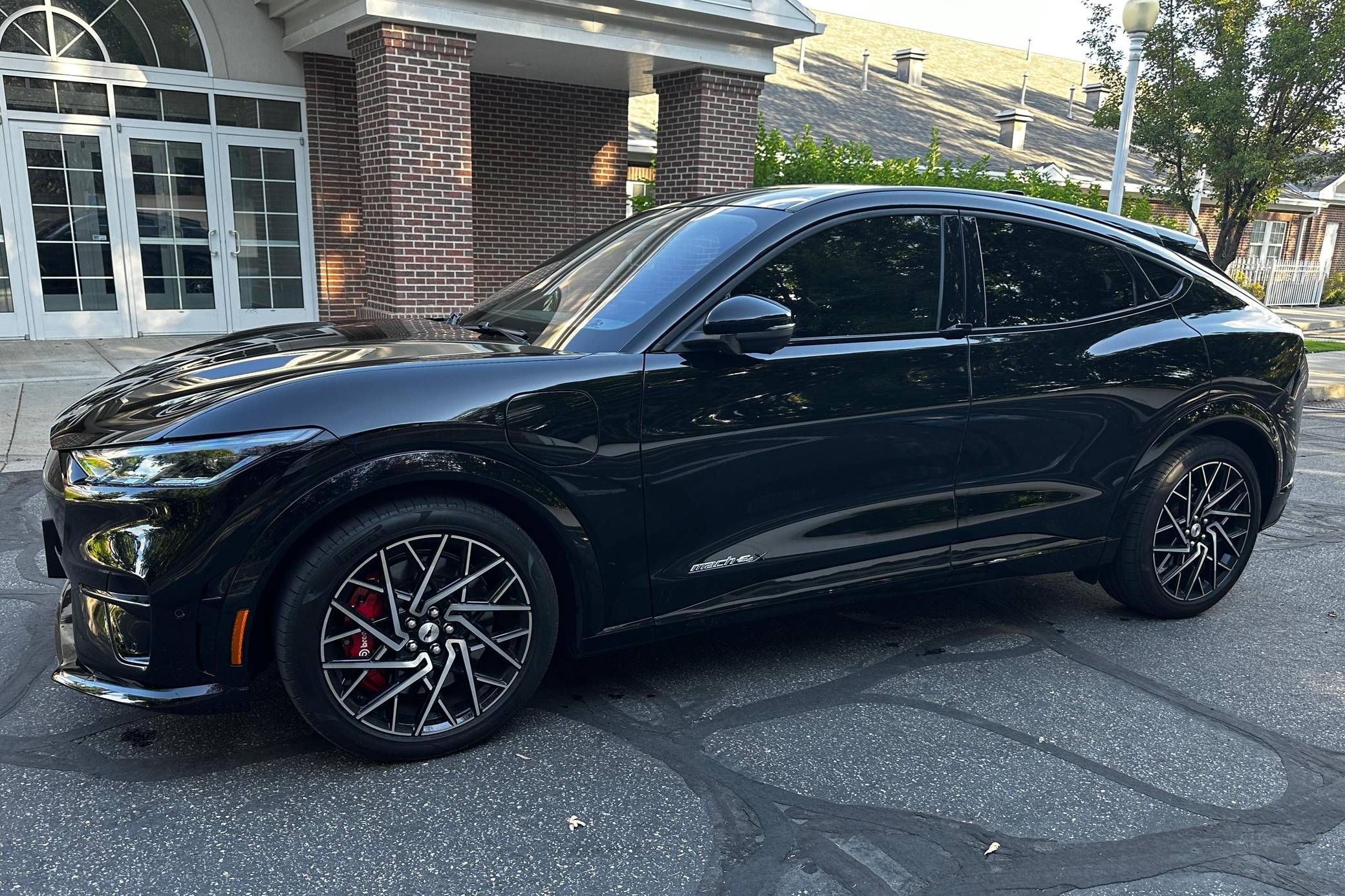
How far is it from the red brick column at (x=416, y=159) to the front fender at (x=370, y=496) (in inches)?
302

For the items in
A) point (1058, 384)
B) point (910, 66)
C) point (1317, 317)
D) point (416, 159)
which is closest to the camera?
point (1058, 384)

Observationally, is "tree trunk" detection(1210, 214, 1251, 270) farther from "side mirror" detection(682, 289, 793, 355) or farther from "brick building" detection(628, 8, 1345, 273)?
"side mirror" detection(682, 289, 793, 355)

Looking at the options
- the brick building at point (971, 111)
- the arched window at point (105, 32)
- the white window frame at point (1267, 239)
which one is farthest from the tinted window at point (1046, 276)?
the white window frame at point (1267, 239)

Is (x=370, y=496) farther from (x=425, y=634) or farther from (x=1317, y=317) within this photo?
(x=1317, y=317)

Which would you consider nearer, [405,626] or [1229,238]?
[405,626]

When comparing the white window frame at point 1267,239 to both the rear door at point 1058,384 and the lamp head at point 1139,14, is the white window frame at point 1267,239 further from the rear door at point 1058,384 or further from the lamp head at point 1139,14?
the rear door at point 1058,384

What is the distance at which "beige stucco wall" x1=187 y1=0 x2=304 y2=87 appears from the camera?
1161cm

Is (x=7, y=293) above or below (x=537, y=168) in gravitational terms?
below

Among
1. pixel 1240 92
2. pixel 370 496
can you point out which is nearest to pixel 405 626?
pixel 370 496

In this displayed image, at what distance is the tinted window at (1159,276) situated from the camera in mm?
4184

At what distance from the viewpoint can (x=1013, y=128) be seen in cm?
2606

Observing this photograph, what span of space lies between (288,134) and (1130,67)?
10.1 metres

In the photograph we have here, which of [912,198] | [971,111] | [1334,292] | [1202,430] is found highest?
[971,111]

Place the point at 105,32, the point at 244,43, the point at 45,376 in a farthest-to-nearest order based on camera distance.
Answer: the point at 244,43 < the point at 105,32 < the point at 45,376
